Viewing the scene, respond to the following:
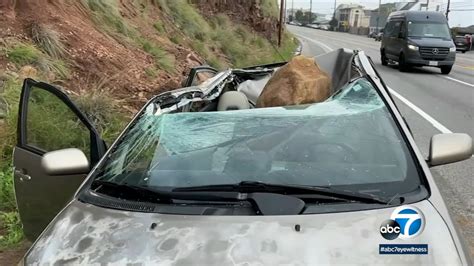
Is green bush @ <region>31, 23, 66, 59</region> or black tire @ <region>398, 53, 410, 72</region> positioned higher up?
green bush @ <region>31, 23, 66, 59</region>

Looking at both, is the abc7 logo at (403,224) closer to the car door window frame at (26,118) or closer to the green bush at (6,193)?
the car door window frame at (26,118)

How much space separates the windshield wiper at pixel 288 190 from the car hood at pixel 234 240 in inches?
4.6

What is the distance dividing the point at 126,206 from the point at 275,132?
955 millimetres

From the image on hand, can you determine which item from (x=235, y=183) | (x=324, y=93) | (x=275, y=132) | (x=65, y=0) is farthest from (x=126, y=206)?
(x=65, y=0)

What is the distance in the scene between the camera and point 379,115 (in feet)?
10.2

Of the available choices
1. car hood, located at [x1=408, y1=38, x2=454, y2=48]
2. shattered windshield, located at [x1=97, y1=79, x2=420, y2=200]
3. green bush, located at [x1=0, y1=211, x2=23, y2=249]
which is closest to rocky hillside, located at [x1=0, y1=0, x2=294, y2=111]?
green bush, located at [x1=0, y1=211, x2=23, y2=249]

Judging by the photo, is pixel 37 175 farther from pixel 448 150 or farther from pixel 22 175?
pixel 448 150

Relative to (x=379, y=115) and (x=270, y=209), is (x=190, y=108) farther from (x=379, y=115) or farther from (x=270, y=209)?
(x=270, y=209)

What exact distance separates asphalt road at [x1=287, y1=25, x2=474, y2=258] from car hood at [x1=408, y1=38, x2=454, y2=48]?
108 cm

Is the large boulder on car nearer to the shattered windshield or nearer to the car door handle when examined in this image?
the shattered windshield

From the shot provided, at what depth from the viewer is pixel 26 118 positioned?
382 cm

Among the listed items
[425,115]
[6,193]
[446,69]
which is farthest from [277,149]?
[446,69]

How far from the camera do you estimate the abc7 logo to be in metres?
2.25

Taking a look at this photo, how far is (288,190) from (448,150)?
101cm
